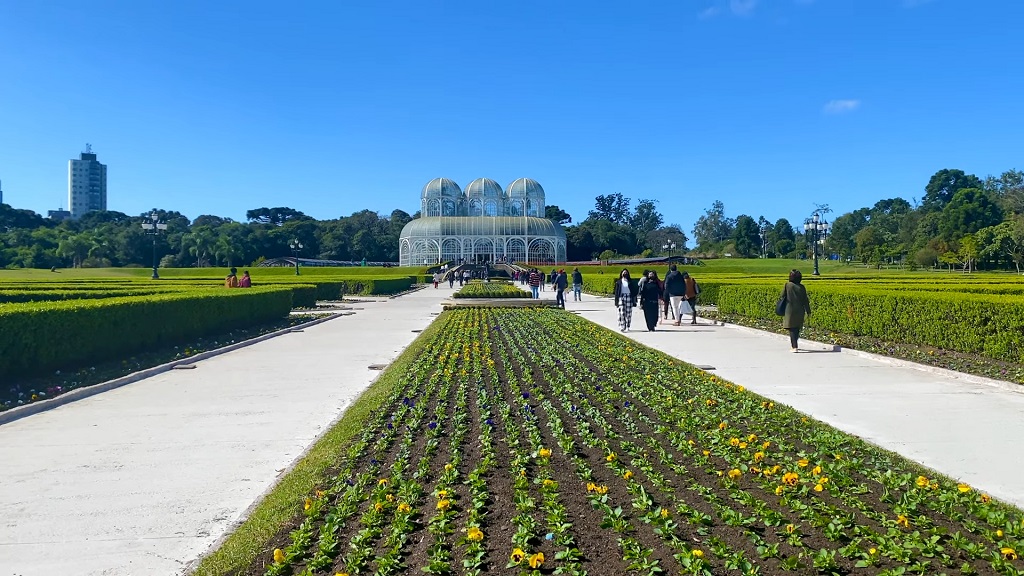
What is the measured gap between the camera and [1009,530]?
3953 millimetres

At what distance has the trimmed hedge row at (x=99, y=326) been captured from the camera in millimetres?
9477

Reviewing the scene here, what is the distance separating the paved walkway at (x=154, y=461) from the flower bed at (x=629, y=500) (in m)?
0.66

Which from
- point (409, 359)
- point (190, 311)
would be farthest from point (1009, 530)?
point (190, 311)

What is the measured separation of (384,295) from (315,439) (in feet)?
102

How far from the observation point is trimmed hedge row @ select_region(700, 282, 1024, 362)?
34.7ft

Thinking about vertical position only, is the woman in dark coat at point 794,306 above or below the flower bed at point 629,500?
above

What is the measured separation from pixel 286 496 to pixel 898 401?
6515 mm

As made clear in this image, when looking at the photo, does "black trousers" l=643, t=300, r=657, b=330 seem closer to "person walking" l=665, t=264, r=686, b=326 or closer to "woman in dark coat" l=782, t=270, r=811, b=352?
"person walking" l=665, t=264, r=686, b=326

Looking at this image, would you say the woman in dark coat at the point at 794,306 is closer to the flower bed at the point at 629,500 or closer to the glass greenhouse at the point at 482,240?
the flower bed at the point at 629,500

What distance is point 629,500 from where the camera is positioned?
178 inches

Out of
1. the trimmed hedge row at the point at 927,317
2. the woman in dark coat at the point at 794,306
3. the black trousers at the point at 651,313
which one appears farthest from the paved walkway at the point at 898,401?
the black trousers at the point at 651,313

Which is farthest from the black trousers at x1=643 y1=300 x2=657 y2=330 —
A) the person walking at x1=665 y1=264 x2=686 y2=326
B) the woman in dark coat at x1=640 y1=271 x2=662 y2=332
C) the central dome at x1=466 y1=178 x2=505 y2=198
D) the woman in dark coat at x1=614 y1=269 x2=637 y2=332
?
the central dome at x1=466 y1=178 x2=505 y2=198

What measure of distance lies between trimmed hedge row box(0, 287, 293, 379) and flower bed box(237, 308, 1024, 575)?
543cm

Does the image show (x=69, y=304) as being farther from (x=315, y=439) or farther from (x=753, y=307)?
(x=753, y=307)
